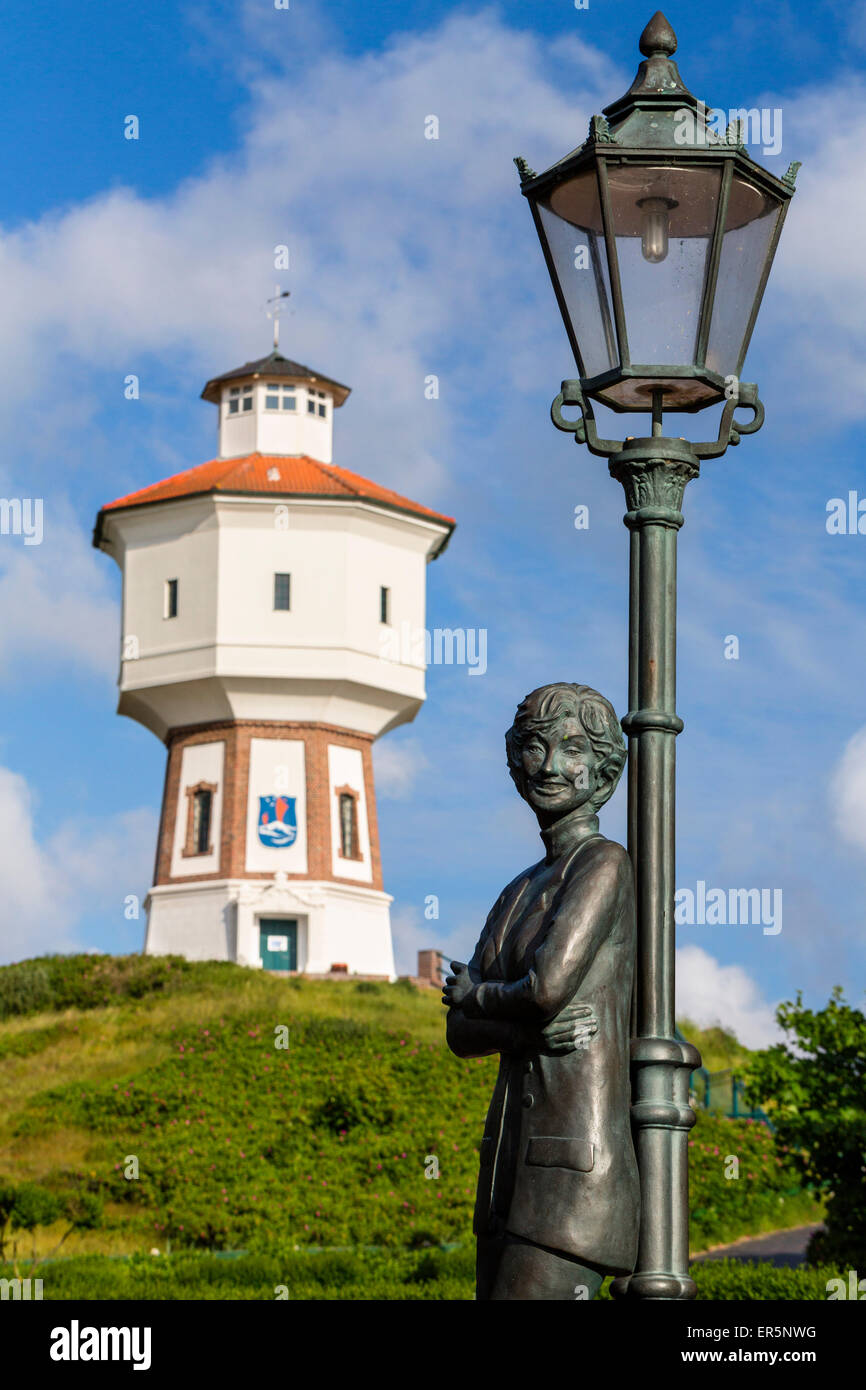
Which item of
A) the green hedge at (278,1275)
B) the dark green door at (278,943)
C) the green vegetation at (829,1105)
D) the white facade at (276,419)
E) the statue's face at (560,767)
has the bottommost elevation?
the green hedge at (278,1275)

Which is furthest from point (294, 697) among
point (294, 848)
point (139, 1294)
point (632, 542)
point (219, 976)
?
point (632, 542)

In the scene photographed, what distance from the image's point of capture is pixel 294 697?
43594 mm

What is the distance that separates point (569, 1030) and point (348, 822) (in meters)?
39.8

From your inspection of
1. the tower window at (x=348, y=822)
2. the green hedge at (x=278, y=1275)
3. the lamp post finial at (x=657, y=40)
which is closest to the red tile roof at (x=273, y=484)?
the tower window at (x=348, y=822)

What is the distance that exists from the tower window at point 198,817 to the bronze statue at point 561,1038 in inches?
1535

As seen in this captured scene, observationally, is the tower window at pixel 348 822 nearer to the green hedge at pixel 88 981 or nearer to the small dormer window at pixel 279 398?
the green hedge at pixel 88 981

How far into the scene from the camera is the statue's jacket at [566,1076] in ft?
14.3

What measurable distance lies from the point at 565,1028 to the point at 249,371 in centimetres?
4379

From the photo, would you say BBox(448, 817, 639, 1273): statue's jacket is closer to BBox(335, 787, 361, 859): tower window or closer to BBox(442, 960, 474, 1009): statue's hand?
BBox(442, 960, 474, 1009): statue's hand

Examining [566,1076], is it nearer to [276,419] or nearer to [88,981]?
[88,981]

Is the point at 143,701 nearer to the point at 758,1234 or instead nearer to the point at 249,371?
the point at 249,371

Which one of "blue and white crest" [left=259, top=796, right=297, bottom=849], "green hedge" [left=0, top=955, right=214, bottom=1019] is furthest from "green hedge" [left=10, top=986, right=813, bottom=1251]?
"blue and white crest" [left=259, top=796, right=297, bottom=849]

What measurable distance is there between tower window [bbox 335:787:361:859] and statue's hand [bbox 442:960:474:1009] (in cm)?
3908
